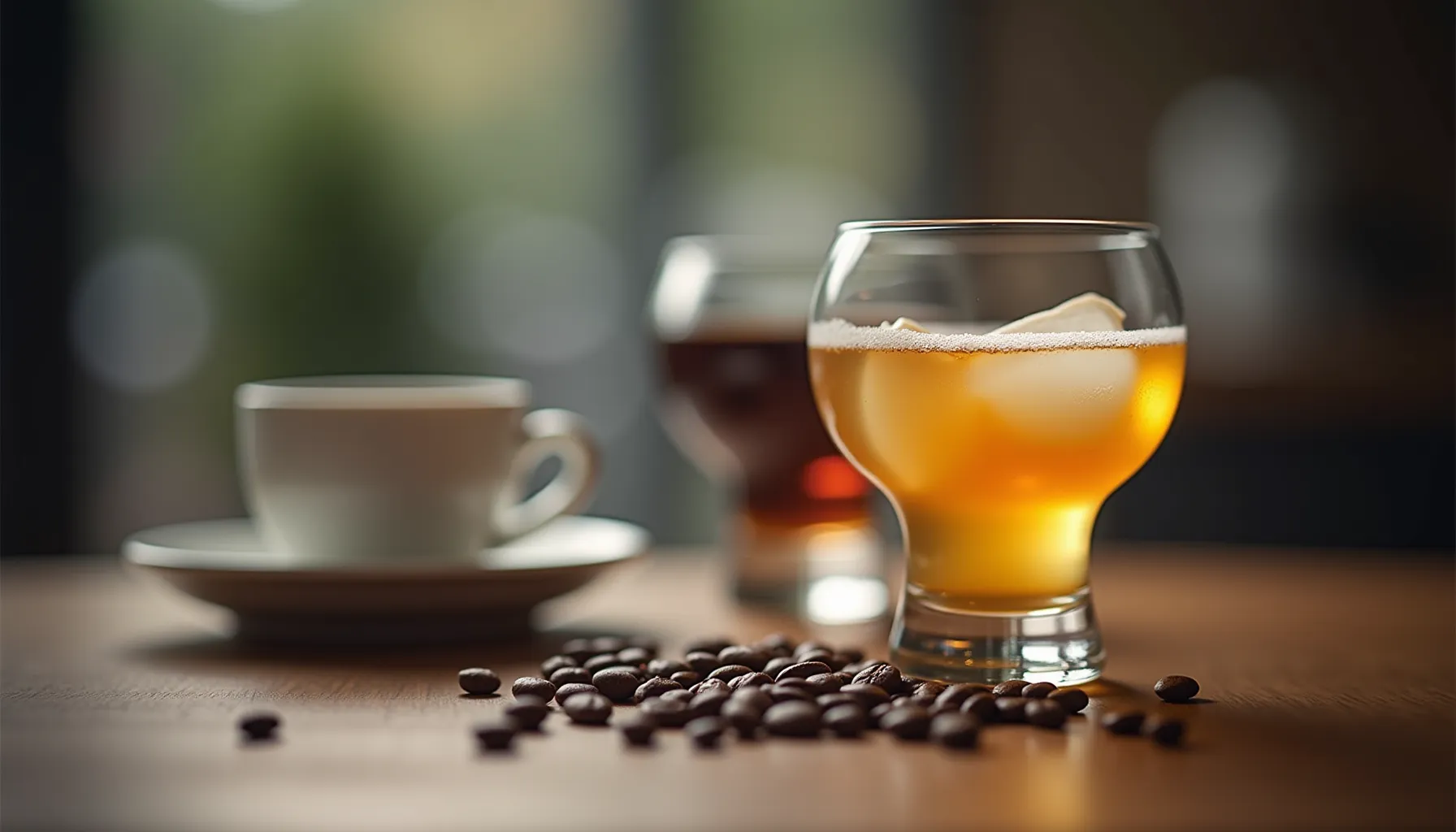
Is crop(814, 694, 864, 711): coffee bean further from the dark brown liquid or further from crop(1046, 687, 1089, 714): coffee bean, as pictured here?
the dark brown liquid

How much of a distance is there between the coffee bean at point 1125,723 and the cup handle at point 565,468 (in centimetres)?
72

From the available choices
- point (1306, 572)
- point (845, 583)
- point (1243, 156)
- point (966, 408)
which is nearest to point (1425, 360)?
point (1243, 156)

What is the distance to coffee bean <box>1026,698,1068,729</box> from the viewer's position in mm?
1048

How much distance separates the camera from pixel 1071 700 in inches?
43.8

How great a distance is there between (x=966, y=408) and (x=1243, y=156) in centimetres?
292

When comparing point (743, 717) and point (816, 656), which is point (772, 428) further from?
point (743, 717)

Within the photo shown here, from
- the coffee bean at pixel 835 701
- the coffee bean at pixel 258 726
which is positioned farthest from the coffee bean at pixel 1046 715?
the coffee bean at pixel 258 726

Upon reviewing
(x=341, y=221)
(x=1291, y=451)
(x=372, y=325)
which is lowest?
(x=1291, y=451)

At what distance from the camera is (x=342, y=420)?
4.82 ft

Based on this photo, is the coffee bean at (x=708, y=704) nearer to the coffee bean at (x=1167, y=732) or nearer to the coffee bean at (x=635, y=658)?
the coffee bean at (x=635, y=658)

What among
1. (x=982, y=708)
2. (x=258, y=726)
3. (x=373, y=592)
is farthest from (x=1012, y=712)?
(x=373, y=592)

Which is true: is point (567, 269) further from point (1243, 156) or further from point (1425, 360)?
point (1425, 360)

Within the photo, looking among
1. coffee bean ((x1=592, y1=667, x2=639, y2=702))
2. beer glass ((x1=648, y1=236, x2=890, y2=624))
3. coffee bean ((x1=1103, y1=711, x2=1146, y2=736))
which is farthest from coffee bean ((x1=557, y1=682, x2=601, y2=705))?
beer glass ((x1=648, y1=236, x2=890, y2=624))

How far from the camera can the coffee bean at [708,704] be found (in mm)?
1082
